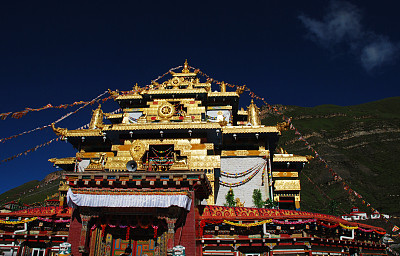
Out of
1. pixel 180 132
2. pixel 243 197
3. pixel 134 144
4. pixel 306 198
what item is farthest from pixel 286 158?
pixel 306 198

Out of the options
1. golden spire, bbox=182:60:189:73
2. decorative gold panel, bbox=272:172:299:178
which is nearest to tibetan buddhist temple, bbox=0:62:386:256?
decorative gold panel, bbox=272:172:299:178

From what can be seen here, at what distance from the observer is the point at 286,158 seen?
2947 cm

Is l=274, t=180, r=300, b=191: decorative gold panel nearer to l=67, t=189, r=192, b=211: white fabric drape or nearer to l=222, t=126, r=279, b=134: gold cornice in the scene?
l=222, t=126, r=279, b=134: gold cornice

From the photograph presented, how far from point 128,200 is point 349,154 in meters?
126

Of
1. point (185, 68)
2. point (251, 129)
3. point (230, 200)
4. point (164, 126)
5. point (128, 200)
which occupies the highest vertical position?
point (185, 68)

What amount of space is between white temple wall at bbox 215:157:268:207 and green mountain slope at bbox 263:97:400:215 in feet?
151

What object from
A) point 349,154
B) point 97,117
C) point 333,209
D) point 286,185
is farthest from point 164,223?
point 349,154

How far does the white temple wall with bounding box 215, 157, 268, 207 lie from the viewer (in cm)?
2520

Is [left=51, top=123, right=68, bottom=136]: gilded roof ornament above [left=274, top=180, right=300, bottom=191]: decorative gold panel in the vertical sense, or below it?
above

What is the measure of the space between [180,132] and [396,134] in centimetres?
13442

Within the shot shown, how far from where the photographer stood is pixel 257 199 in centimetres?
2388

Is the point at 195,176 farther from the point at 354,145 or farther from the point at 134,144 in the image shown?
the point at 354,145

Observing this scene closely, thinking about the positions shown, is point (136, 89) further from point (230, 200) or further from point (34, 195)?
point (34, 195)

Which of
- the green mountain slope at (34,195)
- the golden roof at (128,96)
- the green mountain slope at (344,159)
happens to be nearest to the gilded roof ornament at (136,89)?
the golden roof at (128,96)
